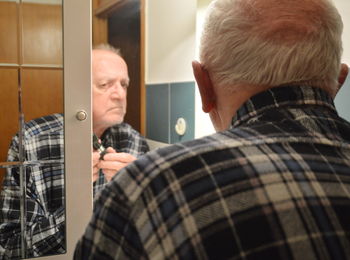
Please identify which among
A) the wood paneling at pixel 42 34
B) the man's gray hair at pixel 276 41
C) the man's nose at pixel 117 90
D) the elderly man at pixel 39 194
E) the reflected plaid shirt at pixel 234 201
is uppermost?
the wood paneling at pixel 42 34

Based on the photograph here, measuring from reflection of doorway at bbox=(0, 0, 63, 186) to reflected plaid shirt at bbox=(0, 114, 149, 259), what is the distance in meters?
0.04

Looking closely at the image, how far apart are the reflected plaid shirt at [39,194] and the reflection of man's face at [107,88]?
399mm


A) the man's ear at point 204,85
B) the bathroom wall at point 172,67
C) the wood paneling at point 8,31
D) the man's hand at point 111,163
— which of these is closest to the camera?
the man's ear at point 204,85

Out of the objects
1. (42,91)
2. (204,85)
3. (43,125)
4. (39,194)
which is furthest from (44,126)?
(204,85)

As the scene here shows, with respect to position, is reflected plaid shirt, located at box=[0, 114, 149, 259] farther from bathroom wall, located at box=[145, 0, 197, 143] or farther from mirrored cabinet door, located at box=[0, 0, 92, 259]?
bathroom wall, located at box=[145, 0, 197, 143]

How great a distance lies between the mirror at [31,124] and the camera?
1.22m

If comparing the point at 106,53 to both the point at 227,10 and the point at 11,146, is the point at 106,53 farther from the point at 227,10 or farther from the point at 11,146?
the point at 227,10

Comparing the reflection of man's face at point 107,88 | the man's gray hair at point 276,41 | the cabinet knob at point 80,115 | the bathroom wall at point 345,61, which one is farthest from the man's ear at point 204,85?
the reflection of man's face at point 107,88

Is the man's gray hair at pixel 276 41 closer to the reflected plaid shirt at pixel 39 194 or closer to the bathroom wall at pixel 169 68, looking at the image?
the reflected plaid shirt at pixel 39 194

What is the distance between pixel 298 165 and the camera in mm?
512

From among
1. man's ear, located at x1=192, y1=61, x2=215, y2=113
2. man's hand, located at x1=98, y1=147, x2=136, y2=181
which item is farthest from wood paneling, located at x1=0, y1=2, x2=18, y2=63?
man's ear, located at x1=192, y1=61, x2=215, y2=113

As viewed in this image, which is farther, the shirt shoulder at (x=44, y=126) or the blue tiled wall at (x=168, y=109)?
the blue tiled wall at (x=168, y=109)

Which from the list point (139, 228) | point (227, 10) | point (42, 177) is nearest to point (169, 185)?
point (139, 228)

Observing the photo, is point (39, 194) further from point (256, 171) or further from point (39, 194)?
point (256, 171)
